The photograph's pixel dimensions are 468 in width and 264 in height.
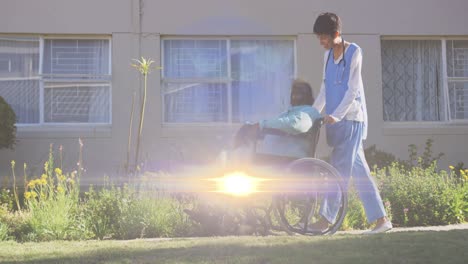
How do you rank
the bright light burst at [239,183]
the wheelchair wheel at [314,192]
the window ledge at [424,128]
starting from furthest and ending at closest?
1. the window ledge at [424,128]
2. the bright light burst at [239,183]
3. the wheelchair wheel at [314,192]

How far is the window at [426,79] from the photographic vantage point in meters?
12.9

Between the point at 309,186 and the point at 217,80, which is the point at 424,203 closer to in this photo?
the point at 309,186

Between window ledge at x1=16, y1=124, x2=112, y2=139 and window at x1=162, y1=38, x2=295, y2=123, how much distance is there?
1134 mm

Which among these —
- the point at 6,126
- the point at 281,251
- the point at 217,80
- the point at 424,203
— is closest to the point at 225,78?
the point at 217,80

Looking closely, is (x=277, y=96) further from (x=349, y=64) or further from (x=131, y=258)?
(x=131, y=258)

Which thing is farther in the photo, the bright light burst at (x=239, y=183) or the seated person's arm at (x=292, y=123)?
the bright light burst at (x=239, y=183)

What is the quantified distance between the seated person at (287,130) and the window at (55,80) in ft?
20.6

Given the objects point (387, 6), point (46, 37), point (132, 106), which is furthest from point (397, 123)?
point (46, 37)

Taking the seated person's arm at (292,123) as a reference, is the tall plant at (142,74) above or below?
above

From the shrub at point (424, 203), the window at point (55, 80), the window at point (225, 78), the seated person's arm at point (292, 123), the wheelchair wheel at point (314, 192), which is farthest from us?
the window at point (225, 78)

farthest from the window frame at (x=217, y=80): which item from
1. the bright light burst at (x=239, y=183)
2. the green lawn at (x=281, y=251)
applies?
the green lawn at (x=281, y=251)

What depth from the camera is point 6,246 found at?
19.8ft

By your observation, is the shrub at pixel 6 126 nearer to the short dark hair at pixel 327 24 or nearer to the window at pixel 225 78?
the window at pixel 225 78

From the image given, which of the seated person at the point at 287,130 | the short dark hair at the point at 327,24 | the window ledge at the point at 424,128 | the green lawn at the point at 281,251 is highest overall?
the short dark hair at the point at 327,24
